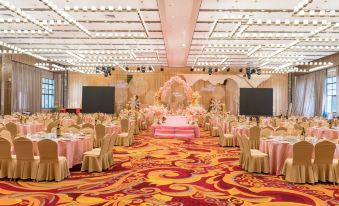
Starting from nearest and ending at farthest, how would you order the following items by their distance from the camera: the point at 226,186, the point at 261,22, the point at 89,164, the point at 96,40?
1. the point at 226,186
2. the point at 89,164
3. the point at 261,22
4. the point at 96,40

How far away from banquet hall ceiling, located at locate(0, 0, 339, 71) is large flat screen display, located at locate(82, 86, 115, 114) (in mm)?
1967

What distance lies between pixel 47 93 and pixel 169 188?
70.3ft

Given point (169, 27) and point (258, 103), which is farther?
point (258, 103)

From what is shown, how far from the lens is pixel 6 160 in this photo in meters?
6.37

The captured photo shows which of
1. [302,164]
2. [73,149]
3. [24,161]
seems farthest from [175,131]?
[24,161]

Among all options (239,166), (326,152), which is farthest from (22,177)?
(326,152)

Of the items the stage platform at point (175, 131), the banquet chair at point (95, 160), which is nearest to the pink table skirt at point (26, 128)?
the stage platform at point (175, 131)

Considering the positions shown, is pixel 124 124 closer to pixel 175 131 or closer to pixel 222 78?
pixel 175 131

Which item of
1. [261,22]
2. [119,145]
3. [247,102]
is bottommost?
[119,145]

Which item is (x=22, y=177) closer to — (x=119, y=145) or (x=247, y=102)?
(x=119, y=145)

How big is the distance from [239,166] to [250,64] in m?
16.9

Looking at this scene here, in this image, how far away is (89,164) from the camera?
7172 mm

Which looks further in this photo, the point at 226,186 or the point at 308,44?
the point at 308,44

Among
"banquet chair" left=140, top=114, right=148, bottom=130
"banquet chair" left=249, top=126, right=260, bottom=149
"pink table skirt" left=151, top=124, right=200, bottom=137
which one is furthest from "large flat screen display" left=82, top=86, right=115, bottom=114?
"banquet chair" left=249, top=126, right=260, bottom=149
